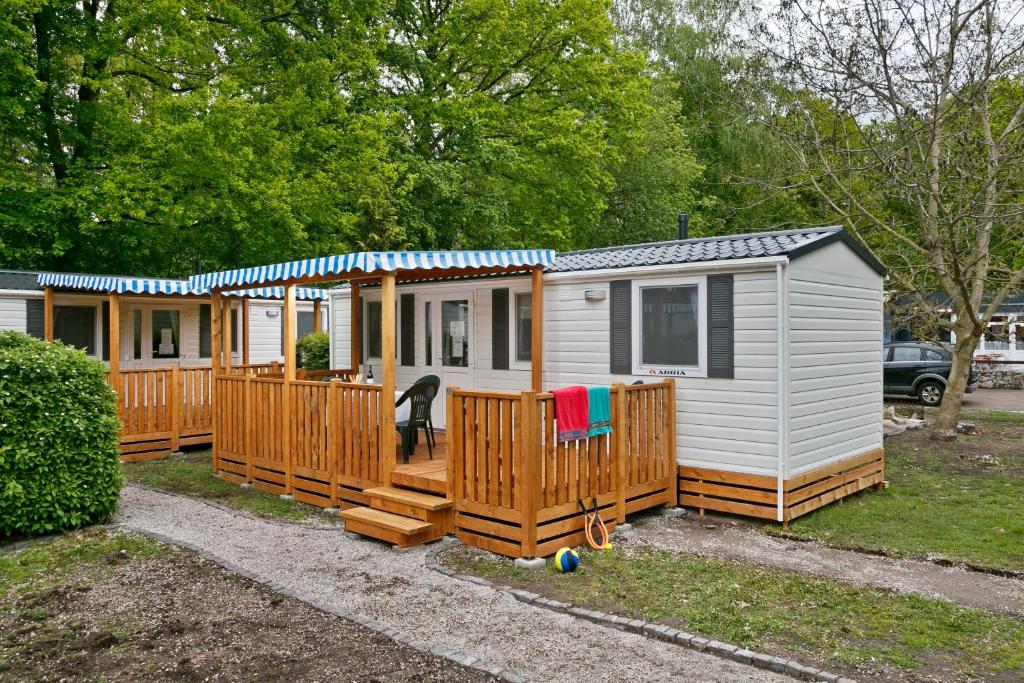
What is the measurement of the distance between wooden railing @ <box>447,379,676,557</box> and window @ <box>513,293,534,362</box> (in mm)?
2260

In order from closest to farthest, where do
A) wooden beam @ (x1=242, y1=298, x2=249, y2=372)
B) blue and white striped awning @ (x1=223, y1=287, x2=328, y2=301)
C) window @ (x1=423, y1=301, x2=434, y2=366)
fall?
1. window @ (x1=423, y1=301, x2=434, y2=366)
2. blue and white striped awning @ (x1=223, y1=287, x2=328, y2=301)
3. wooden beam @ (x1=242, y1=298, x2=249, y2=372)

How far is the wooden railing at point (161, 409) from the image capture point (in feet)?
32.6

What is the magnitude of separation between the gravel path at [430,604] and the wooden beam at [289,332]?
154 cm

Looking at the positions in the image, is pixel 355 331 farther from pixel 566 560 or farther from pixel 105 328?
pixel 566 560

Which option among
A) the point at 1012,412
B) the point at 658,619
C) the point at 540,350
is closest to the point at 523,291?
the point at 540,350

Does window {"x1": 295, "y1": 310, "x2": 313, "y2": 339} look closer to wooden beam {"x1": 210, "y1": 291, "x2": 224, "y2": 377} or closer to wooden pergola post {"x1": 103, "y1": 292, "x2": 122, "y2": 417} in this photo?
wooden pergola post {"x1": 103, "y1": 292, "x2": 122, "y2": 417}

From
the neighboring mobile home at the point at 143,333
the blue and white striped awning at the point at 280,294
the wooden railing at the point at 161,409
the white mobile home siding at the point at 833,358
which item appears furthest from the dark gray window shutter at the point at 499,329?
the wooden railing at the point at 161,409

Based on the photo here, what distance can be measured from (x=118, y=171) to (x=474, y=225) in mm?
8299

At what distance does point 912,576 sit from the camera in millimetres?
5094

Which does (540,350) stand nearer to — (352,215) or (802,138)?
(802,138)

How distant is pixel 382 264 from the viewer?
623 centimetres

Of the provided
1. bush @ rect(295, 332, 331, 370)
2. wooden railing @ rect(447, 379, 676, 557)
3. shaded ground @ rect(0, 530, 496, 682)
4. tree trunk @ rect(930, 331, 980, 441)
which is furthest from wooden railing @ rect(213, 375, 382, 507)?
tree trunk @ rect(930, 331, 980, 441)

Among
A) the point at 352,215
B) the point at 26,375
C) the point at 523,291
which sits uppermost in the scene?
the point at 352,215

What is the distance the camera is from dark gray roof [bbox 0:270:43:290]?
1073 centimetres
